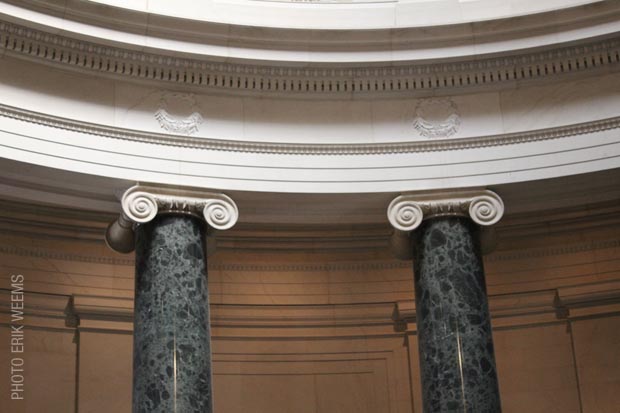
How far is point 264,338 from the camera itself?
18.7 meters

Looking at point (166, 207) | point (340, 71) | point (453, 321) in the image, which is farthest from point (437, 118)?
point (166, 207)

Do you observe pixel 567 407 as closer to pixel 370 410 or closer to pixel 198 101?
pixel 370 410

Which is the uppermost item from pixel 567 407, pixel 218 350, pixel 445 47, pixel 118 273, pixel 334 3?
pixel 334 3

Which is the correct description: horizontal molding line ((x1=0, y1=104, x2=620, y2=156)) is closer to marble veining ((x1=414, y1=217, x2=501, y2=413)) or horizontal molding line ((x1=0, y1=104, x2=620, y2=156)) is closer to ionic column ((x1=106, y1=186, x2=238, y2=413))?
ionic column ((x1=106, y1=186, x2=238, y2=413))

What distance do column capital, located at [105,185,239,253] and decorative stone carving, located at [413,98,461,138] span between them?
2743mm

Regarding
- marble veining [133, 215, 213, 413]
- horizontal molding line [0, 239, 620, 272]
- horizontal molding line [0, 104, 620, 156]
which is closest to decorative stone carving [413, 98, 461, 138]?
horizontal molding line [0, 104, 620, 156]

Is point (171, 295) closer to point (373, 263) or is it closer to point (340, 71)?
point (340, 71)

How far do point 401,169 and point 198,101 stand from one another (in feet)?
9.03

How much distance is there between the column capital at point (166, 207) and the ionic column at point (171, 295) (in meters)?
0.01

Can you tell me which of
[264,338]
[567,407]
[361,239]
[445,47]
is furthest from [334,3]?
[567,407]

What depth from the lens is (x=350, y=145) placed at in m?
15.0

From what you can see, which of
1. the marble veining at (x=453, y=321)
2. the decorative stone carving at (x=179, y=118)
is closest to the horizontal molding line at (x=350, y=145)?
the decorative stone carving at (x=179, y=118)

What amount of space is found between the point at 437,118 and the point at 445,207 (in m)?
1.30

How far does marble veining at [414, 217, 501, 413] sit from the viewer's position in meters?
13.8
